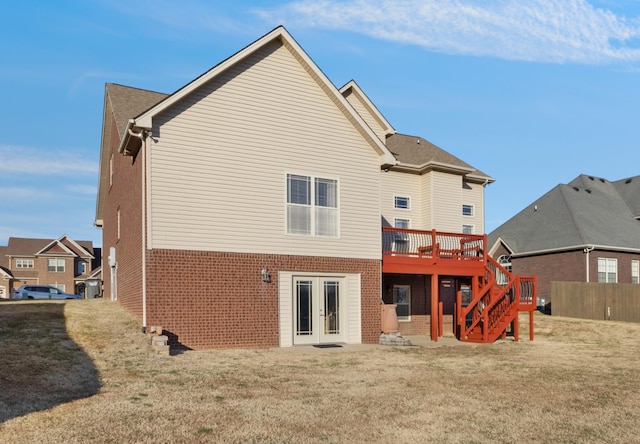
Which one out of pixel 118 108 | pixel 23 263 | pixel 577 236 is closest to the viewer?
pixel 118 108

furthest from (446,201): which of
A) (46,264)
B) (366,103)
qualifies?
(46,264)

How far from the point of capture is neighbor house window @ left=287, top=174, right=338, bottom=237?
1805 centimetres

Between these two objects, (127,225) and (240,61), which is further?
(127,225)

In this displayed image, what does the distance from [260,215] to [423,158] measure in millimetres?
10342

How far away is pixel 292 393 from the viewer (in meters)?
10.2

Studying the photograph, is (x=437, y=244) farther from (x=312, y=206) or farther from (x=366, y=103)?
(x=366, y=103)

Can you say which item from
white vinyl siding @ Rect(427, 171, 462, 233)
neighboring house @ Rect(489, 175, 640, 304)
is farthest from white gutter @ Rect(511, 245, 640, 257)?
white vinyl siding @ Rect(427, 171, 462, 233)

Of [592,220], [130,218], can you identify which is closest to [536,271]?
[592,220]

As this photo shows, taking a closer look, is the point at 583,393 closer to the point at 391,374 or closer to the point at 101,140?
the point at 391,374

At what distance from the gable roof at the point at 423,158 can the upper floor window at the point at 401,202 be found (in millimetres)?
1291

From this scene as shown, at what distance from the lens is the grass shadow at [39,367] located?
8.76 meters

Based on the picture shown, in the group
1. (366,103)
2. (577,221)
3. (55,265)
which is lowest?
(55,265)

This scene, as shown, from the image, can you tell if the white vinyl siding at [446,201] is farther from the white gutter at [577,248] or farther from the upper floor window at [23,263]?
the upper floor window at [23,263]

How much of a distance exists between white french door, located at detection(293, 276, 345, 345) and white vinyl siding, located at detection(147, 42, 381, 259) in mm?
1012
